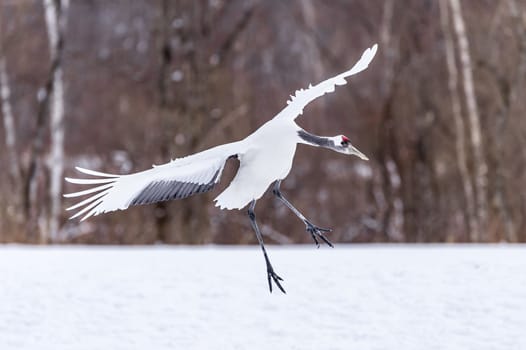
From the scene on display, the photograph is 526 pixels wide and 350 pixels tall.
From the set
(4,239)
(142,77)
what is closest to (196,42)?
(142,77)

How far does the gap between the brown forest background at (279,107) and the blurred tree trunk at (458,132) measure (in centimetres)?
3

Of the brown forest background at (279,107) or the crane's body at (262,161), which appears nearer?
the crane's body at (262,161)

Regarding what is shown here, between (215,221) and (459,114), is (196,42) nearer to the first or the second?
(215,221)

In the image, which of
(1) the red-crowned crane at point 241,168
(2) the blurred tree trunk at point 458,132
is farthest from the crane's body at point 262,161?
(2) the blurred tree trunk at point 458,132

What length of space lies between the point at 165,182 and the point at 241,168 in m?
0.34

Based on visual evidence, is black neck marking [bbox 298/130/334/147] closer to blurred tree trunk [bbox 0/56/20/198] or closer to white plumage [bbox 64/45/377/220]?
white plumage [bbox 64/45/377/220]

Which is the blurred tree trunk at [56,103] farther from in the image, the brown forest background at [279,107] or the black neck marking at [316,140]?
the black neck marking at [316,140]

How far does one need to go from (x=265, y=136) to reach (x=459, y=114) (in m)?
9.30

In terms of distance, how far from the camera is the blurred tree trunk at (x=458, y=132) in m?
12.1

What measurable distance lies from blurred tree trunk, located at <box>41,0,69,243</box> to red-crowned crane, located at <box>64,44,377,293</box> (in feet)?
27.8
